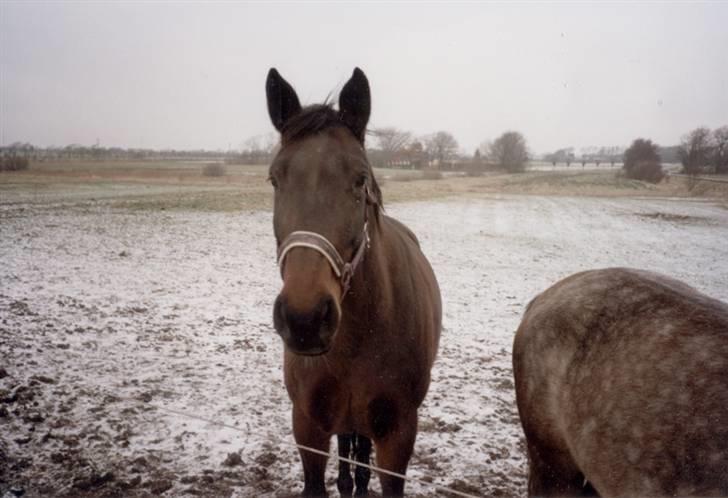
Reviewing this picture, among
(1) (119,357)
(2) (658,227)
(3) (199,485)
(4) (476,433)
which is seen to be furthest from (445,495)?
(2) (658,227)

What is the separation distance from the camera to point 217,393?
4.69 meters

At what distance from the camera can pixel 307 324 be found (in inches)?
63.3

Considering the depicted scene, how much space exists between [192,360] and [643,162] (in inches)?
2214

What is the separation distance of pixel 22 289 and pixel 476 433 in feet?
25.7

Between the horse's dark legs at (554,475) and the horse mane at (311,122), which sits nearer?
the horse mane at (311,122)

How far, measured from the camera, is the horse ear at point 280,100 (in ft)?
7.34

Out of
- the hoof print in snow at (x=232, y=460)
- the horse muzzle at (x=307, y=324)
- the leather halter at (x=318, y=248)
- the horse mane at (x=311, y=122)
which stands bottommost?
the hoof print in snow at (x=232, y=460)

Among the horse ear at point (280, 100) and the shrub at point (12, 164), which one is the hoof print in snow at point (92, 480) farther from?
the shrub at point (12, 164)

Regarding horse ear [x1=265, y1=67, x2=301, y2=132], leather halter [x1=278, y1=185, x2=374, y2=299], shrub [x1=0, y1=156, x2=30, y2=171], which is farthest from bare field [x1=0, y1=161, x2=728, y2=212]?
leather halter [x1=278, y1=185, x2=374, y2=299]

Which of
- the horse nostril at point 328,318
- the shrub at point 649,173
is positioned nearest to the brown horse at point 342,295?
the horse nostril at point 328,318

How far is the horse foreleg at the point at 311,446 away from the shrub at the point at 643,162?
52702 mm

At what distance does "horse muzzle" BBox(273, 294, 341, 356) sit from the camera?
161 centimetres

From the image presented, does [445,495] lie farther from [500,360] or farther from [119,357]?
[119,357]

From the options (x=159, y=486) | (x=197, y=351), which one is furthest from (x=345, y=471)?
(x=197, y=351)
